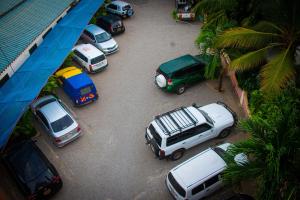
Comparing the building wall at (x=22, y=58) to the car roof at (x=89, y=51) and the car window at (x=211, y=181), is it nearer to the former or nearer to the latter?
the car roof at (x=89, y=51)

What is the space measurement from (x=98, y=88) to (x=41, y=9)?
8316 mm

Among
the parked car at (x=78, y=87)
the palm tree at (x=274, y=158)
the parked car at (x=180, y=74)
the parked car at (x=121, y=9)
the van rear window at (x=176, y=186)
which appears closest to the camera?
the palm tree at (x=274, y=158)

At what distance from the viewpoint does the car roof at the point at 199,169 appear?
1193 centimetres

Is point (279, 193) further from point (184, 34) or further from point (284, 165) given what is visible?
point (184, 34)

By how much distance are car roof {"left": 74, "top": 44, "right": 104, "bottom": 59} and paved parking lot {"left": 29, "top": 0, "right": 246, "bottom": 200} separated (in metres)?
1.41

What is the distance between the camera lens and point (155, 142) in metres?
13.8

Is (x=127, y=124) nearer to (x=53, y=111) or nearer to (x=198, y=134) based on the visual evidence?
(x=53, y=111)

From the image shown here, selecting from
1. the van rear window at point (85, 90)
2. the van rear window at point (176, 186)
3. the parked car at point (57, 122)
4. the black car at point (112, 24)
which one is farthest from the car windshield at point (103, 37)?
the van rear window at point (176, 186)

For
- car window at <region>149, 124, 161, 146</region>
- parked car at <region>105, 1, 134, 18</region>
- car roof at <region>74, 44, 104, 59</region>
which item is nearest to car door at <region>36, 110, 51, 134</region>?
car window at <region>149, 124, 161, 146</region>

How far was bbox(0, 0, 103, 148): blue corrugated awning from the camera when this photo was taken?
1385cm

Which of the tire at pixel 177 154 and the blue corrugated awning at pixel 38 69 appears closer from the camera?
the blue corrugated awning at pixel 38 69

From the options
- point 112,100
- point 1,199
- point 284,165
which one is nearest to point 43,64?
point 112,100

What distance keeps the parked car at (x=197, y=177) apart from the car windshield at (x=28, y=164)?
5.84 meters

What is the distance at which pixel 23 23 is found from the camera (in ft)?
65.2
